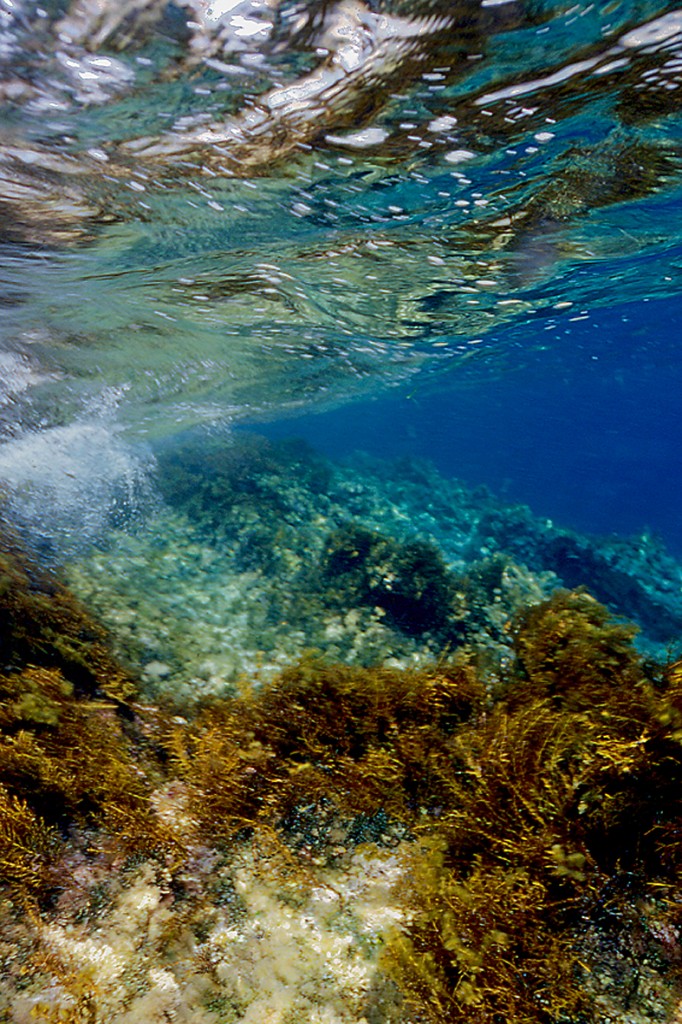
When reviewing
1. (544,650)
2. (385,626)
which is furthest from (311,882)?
(385,626)

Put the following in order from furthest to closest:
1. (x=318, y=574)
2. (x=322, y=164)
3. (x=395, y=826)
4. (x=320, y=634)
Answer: (x=318, y=574)
(x=320, y=634)
(x=322, y=164)
(x=395, y=826)

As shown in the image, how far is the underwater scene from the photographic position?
3.78m

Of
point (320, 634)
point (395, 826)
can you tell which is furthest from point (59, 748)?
point (320, 634)

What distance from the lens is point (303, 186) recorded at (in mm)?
7938

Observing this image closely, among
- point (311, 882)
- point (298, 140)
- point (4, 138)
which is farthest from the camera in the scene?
point (298, 140)

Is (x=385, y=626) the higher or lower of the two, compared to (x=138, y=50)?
lower

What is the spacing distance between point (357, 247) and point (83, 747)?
9.52 m

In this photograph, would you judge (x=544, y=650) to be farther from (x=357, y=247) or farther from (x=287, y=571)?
(x=357, y=247)

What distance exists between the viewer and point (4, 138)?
6.22m

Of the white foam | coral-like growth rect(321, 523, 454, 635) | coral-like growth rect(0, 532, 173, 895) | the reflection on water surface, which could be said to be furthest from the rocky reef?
the reflection on water surface

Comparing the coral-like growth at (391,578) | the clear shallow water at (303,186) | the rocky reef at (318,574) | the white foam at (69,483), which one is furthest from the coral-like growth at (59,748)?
the clear shallow water at (303,186)

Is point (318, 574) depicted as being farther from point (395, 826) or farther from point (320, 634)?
point (395, 826)

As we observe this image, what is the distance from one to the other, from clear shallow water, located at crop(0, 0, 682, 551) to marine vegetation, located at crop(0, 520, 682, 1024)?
588cm

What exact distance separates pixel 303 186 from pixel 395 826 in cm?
830
